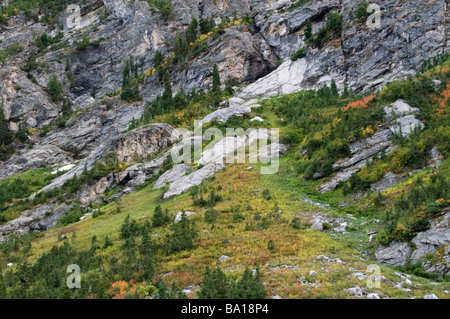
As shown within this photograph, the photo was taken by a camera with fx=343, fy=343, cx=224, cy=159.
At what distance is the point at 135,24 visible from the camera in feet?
291

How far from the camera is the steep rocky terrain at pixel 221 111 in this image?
21641 millimetres

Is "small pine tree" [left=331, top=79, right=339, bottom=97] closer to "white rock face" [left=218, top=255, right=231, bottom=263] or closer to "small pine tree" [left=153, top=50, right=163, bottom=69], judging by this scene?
"white rock face" [left=218, top=255, right=231, bottom=263]

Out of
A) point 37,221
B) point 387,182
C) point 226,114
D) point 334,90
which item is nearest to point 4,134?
point 37,221

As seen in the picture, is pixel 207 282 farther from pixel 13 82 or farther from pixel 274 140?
pixel 13 82

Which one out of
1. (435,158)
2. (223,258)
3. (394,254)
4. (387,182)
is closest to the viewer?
(394,254)

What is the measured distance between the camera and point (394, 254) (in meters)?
15.5

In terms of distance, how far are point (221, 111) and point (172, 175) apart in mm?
15739

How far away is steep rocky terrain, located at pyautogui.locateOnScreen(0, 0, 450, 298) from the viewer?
2164 centimetres

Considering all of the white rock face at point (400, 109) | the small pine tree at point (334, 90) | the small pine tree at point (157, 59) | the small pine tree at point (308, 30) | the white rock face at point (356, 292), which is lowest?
the white rock face at point (356, 292)

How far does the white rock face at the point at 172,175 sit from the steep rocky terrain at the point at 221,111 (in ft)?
0.69

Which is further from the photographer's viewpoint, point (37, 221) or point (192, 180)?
point (37, 221)

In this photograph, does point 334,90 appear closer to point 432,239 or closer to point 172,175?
point 172,175

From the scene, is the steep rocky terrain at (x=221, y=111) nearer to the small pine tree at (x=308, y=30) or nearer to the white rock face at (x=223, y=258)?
the white rock face at (x=223, y=258)

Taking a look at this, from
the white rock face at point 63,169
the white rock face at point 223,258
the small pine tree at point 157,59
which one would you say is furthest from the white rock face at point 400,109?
the small pine tree at point 157,59
